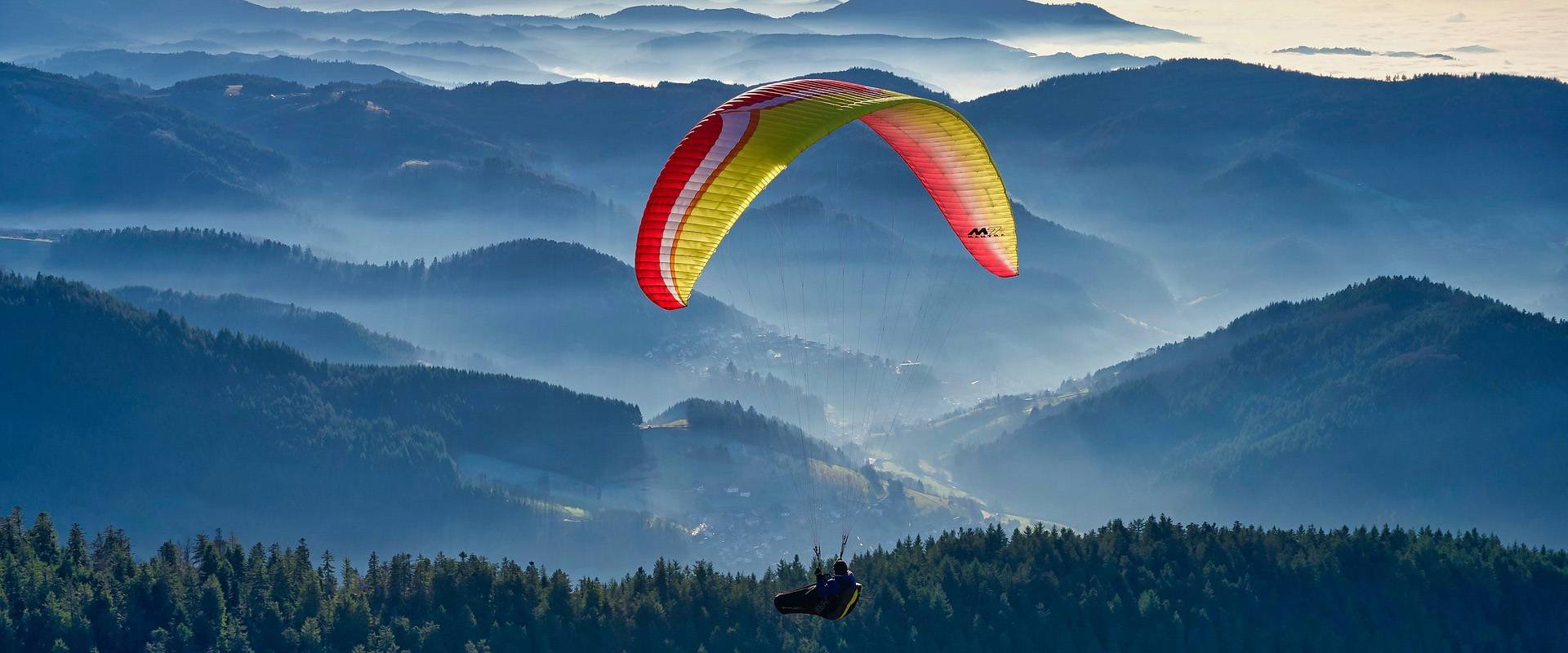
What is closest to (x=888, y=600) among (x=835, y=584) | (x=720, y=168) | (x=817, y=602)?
(x=835, y=584)

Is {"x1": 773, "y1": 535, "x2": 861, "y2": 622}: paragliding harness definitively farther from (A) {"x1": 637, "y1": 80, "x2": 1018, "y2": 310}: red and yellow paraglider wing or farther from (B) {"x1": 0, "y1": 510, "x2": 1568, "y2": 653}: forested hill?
(B) {"x1": 0, "y1": 510, "x2": 1568, "y2": 653}: forested hill

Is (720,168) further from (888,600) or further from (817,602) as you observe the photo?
(888,600)

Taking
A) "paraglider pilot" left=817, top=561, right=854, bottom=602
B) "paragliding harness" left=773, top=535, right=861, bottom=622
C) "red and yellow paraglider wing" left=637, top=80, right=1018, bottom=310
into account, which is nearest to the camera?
"paragliding harness" left=773, top=535, right=861, bottom=622

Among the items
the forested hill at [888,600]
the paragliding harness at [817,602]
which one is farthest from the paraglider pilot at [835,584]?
the forested hill at [888,600]

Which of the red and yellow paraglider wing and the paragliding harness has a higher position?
the red and yellow paraglider wing

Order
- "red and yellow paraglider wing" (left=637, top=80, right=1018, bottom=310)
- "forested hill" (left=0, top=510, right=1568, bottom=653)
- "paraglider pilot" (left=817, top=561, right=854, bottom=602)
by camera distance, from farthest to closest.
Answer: "forested hill" (left=0, top=510, right=1568, bottom=653) < "red and yellow paraglider wing" (left=637, top=80, right=1018, bottom=310) < "paraglider pilot" (left=817, top=561, right=854, bottom=602)

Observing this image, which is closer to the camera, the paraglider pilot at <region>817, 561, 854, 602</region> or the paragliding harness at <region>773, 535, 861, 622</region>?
the paragliding harness at <region>773, 535, 861, 622</region>

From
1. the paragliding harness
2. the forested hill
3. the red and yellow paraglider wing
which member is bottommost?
the paragliding harness

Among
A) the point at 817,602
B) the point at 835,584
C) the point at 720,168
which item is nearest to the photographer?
the point at 817,602

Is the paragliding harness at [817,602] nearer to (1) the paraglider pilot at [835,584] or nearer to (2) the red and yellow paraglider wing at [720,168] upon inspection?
(1) the paraglider pilot at [835,584]

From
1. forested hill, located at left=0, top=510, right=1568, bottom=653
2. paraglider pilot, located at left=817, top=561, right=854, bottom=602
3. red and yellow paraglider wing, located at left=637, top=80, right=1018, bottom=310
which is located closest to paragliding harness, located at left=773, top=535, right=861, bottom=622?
paraglider pilot, located at left=817, top=561, right=854, bottom=602
